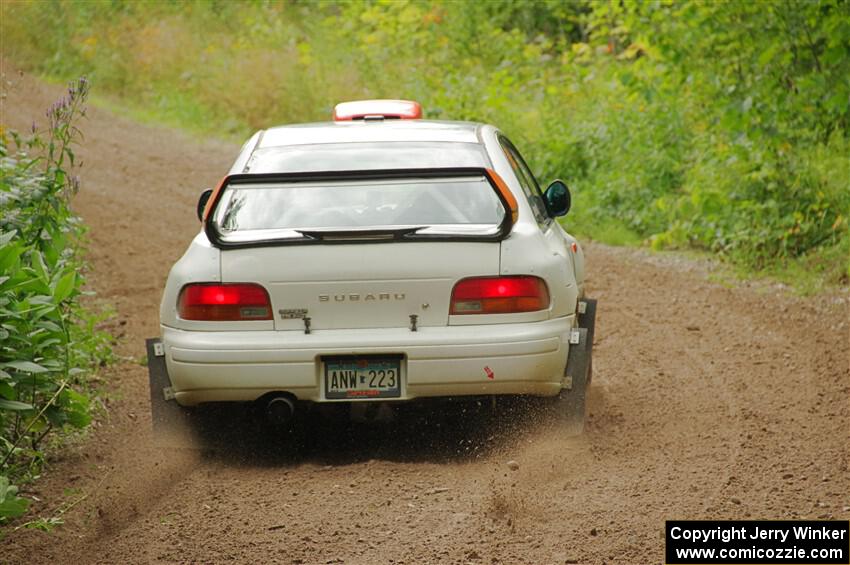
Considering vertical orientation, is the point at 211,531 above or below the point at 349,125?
below

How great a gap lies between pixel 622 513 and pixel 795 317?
5010 millimetres

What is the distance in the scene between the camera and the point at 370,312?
571 cm

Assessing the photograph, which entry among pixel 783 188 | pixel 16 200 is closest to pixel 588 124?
pixel 783 188

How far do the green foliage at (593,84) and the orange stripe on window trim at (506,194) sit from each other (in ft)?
18.1

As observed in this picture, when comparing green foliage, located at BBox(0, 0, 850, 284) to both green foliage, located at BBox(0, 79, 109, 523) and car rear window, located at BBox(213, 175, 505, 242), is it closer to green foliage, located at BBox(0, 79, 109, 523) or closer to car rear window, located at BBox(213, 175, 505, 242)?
car rear window, located at BBox(213, 175, 505, 242)

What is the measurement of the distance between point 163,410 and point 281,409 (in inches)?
25.5

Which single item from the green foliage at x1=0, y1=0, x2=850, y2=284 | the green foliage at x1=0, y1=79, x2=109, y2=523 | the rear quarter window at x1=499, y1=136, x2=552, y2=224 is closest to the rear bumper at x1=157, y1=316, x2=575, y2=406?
the green foliage at x1=0, y1=79, x2=109, y2=523

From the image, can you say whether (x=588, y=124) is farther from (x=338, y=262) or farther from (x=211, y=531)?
(x=211, y=531)

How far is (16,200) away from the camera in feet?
21.9

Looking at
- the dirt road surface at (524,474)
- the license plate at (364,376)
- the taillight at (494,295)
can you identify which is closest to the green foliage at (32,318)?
the dirt road surface at (524,474)

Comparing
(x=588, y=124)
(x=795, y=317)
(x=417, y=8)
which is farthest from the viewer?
(x=417, y=8)

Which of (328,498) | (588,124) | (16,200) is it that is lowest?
(588,124)

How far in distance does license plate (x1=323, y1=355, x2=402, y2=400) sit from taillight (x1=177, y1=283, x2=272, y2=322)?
1.27 feet

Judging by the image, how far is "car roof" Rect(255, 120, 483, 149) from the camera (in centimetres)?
674
